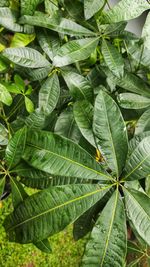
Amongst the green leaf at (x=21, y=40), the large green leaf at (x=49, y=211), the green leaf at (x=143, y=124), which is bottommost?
the large green leaf at (x=49, y=211)

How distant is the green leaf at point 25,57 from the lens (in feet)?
2.61

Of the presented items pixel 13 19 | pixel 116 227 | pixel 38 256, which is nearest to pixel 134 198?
pixel 116 227

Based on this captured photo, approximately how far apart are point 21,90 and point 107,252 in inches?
18.3

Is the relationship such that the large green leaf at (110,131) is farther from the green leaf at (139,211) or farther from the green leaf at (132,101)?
the green leaf at (132,101)

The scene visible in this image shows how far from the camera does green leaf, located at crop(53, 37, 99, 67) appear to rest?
0.79m

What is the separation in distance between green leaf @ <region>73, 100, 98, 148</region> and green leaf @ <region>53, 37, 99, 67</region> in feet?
0.37

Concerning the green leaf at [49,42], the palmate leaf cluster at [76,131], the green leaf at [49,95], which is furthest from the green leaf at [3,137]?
the green leaf at [49,42]

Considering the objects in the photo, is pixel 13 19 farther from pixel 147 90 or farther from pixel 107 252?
pixel 107 252

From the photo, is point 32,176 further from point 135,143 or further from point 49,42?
point 49,42

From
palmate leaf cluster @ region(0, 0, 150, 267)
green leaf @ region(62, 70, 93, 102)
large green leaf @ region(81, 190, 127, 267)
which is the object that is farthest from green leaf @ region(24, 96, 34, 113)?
large green leaf @ region(81, 190, 127, 267)

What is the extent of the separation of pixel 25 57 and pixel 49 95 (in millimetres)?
108

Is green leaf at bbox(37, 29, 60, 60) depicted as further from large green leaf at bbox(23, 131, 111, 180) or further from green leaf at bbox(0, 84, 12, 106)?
large green leaf at bbox(23, 131, 111, 180)

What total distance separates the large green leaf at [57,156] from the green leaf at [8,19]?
30 centimetres

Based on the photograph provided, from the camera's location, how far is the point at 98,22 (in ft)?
3.01
